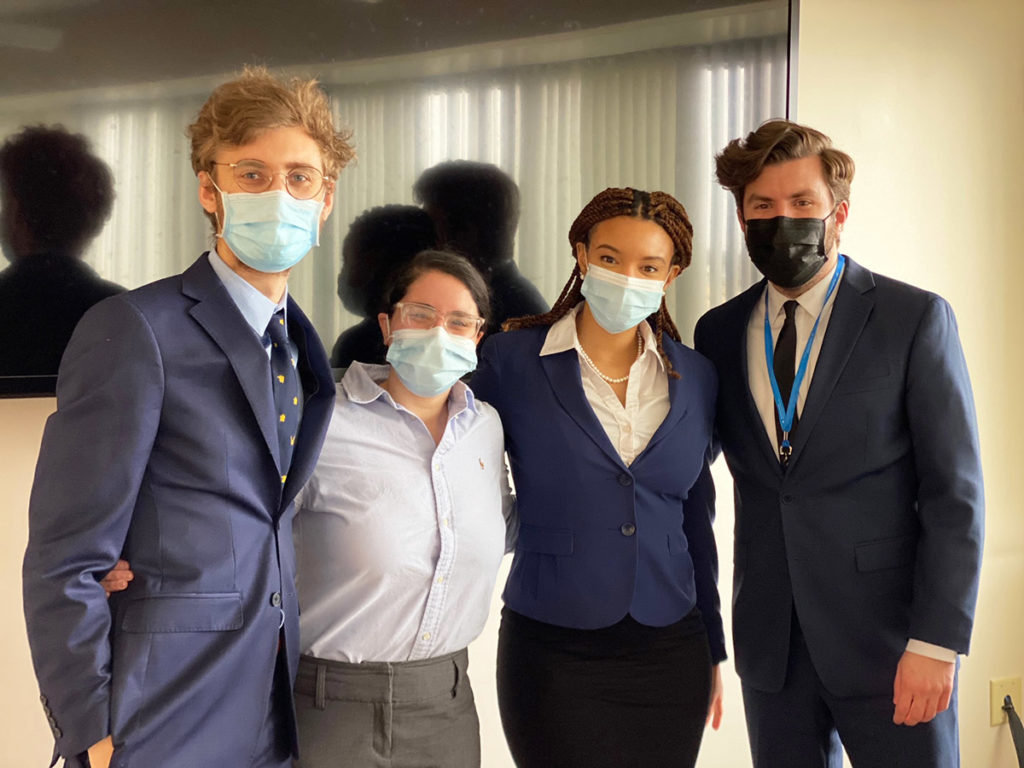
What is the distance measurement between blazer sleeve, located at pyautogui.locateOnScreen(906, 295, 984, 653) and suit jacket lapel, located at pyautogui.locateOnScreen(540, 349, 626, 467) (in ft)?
1.96

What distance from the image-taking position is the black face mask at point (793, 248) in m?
1.87

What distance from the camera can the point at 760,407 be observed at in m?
1.91

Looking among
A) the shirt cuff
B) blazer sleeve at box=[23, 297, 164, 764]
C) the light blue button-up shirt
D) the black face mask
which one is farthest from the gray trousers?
the black face mask

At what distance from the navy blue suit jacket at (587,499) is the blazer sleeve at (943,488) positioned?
1.39ft

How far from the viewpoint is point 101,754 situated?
1255 mm

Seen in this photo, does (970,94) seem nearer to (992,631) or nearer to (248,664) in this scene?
(992,631)

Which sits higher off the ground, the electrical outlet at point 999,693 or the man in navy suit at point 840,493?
the man in navy suit at point 840,493

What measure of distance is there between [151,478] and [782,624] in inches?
49.5

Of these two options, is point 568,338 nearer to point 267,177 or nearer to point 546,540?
point 546,540

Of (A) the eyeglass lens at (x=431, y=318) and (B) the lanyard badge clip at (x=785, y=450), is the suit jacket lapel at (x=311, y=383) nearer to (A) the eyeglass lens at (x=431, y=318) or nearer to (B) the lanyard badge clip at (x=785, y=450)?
(A) the eyeglass lens at (x=431, y=318)

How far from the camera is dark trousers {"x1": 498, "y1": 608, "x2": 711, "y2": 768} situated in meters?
1.74

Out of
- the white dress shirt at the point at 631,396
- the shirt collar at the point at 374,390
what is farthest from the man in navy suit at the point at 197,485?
the white dress shirt at the point at 631,396

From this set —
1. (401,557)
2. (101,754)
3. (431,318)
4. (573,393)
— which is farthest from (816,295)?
(101,754)

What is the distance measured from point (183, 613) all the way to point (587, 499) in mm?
784
